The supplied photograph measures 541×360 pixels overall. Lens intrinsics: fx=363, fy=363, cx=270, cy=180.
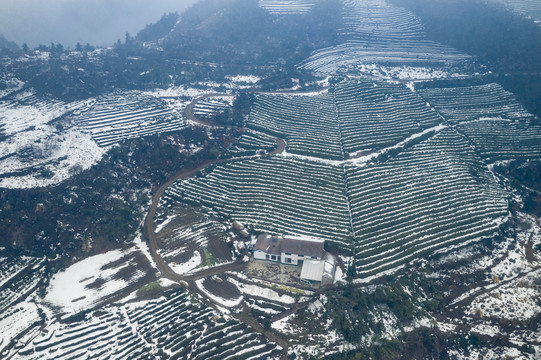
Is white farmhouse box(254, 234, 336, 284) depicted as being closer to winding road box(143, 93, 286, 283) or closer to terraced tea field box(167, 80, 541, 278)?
terraced tea field box(167, 80, 541, 278)

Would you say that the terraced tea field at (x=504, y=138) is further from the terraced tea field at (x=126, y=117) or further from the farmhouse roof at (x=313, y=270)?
the terraced tea field at (x=126, y=117)

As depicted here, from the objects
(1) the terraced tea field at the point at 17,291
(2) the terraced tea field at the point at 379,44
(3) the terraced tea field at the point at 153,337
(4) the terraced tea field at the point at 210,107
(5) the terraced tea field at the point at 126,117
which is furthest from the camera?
(2) the terraced tea field at the point at 379,44

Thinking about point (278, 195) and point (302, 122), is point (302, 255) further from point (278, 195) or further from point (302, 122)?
point (302, 122)

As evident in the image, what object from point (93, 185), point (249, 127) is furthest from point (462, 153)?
point (93, 185)

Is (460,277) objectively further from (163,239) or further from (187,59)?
(187,59)

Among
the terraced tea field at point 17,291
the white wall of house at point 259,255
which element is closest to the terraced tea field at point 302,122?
the white wall of house at point 259,255

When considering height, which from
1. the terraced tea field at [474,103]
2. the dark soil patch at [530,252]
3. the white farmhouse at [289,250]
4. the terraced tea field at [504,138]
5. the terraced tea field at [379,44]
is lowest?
the dark soil patch at [530,252]
